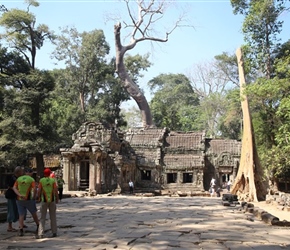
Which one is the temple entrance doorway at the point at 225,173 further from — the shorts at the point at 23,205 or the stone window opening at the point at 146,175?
the shorts at the point at 23,205

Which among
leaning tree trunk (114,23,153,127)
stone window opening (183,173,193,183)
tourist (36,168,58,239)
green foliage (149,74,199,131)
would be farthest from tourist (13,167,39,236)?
green foliage (149,74,199,131)

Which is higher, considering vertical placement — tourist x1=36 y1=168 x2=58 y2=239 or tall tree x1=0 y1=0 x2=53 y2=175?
tall tree x1=0 y1=0 x2=53 y2=175

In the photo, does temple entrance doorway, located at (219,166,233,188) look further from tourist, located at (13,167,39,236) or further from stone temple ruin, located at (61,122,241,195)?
tourist, located at (13,167,39,236)

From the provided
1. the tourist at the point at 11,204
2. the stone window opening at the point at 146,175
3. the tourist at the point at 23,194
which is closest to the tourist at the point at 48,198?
the tourist at the point at 23,194

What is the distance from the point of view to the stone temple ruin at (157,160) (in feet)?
87.3

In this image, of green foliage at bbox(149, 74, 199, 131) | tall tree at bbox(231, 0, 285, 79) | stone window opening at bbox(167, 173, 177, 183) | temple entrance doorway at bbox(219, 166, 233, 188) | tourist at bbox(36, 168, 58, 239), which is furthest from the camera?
green foliage at bbox(149, 74, 199, 131)

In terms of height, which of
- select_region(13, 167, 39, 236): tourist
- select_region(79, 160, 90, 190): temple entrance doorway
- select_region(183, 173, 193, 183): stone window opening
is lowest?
select_region(183, 173, 193, 183): stone window opening

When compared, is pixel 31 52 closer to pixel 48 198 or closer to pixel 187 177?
pixel 187 177

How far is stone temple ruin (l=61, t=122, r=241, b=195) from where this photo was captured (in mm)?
26609

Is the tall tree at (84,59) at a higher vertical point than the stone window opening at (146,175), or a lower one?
Result: higher

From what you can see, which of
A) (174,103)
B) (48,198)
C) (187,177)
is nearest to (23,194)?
(48,198)

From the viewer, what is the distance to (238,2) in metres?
20.6

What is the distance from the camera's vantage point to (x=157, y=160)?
32031 millimetres

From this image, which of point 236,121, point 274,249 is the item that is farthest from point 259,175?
point 236,121
